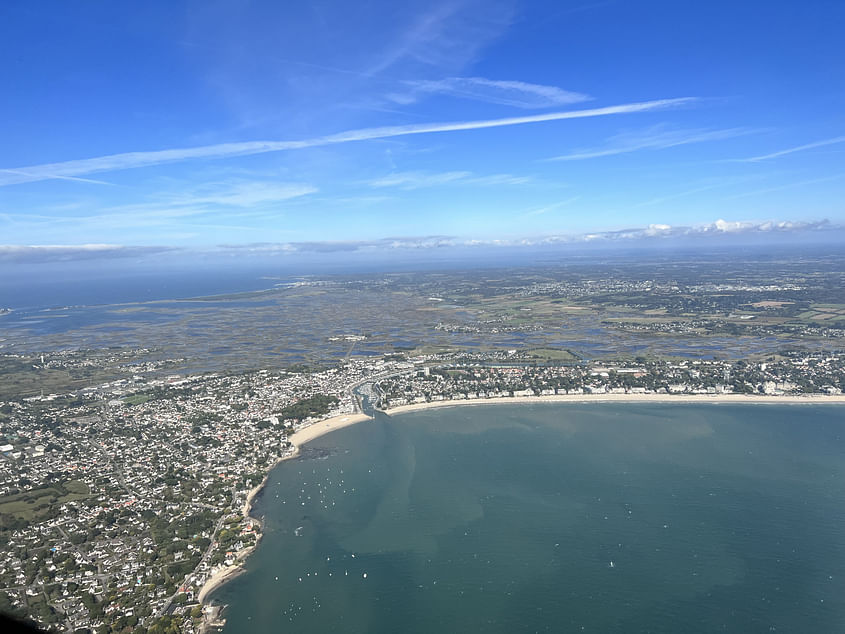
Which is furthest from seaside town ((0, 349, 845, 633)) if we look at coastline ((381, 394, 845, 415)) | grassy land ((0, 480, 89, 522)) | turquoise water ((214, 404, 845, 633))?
turquoise water ((214, 404, 845, 633))

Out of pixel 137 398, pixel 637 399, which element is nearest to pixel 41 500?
pixel 137 398

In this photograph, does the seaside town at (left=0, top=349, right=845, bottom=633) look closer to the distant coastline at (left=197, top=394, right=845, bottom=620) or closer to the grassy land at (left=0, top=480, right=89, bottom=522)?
the grassy land at (left=0, top=480, right=89, bottom=522)

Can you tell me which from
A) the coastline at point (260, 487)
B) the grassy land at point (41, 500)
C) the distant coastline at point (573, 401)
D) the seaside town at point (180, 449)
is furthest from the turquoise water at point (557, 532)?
the grassy land at point (41, 500)

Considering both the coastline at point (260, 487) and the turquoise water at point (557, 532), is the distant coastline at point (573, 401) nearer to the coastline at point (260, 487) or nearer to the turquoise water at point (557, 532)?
the coastline at point (260, 487)

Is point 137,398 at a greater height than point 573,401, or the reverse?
point 137,398

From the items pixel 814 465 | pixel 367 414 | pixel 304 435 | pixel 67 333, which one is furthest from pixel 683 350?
pixel 67 333

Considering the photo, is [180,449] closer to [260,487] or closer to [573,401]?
[260,487]
